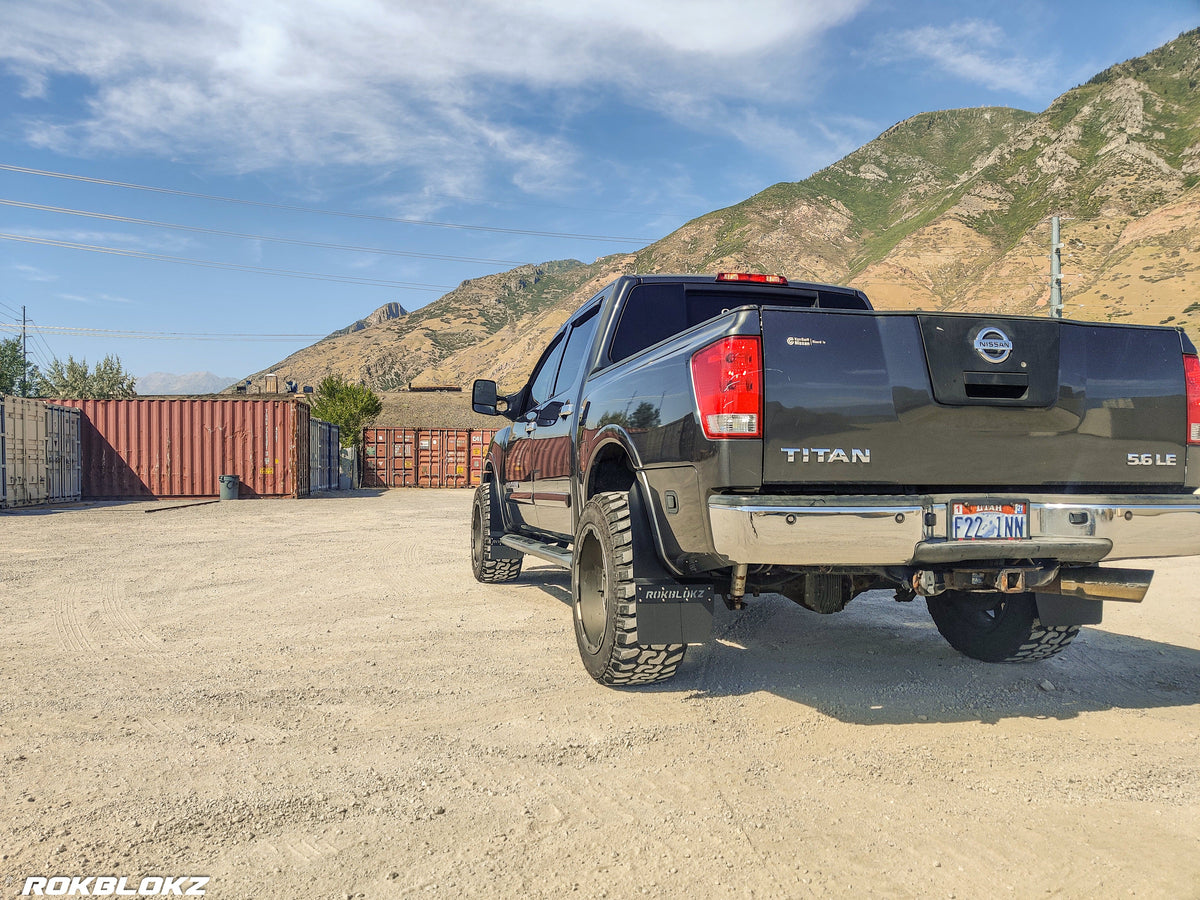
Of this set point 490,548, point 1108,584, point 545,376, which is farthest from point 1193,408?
point 490,548

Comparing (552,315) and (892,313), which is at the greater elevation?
(552,315)

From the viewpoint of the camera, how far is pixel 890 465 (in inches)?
126

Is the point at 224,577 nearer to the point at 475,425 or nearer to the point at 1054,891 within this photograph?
the point at 1054,891

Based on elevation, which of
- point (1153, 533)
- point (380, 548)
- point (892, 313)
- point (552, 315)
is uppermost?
point (552, 315)

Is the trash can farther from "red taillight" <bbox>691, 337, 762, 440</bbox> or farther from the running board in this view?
"red taillight" <bbox>691, 337, 762, 440</bbox>

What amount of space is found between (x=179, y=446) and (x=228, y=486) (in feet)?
7.22

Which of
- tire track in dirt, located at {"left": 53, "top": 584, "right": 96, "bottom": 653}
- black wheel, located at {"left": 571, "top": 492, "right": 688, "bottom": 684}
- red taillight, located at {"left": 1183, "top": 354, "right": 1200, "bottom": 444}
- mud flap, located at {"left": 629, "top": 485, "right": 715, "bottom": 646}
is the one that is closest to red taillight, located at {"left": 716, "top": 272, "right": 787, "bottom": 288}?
black wheel, located at {"left": 571, "top": 492, "right": 688, "bottom": 684}

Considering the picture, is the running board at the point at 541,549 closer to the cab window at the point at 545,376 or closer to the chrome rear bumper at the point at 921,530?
the cab window at the point at 545,376

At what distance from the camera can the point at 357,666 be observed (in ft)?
15.6

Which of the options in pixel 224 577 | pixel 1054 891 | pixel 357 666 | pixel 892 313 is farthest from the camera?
pixel 224 577

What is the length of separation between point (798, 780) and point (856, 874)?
72 cm

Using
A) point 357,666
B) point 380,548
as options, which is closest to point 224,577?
point 380,548

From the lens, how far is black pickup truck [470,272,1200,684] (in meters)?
3.13

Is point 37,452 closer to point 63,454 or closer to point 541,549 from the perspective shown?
point 63,454
